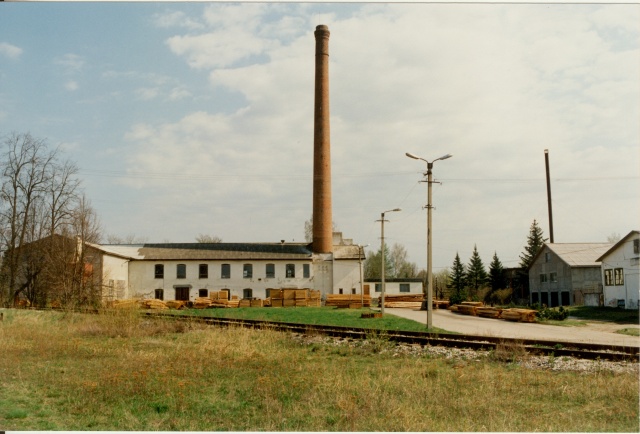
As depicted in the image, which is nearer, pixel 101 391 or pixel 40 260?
pixel 101 391

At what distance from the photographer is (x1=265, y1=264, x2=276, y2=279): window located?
50844 millimetres

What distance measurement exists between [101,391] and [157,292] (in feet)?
137

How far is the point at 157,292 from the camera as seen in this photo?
5031 centimetres

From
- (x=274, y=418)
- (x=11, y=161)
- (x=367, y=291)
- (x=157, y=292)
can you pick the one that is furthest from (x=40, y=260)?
(x=274, y=418)

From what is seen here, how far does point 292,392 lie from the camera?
9.71 m

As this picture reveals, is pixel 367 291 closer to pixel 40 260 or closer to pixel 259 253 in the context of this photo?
pixel 259 253

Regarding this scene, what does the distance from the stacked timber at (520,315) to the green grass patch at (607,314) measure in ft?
14.8

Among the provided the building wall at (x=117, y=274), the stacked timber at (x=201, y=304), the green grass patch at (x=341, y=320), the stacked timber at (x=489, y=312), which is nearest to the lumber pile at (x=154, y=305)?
the stacked timber at (x=201, y=304)

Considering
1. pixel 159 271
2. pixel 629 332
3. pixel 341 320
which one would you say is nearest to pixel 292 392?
pixel 341 320

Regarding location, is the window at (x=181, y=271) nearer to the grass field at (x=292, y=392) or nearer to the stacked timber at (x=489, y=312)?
the stacked timber at (x=489, y=312)

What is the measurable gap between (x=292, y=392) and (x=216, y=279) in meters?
41.8

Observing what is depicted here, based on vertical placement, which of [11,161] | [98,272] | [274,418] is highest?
[11,161]

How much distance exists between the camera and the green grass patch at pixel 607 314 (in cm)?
3058

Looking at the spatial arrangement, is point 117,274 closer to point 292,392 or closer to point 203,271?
point 203,271
